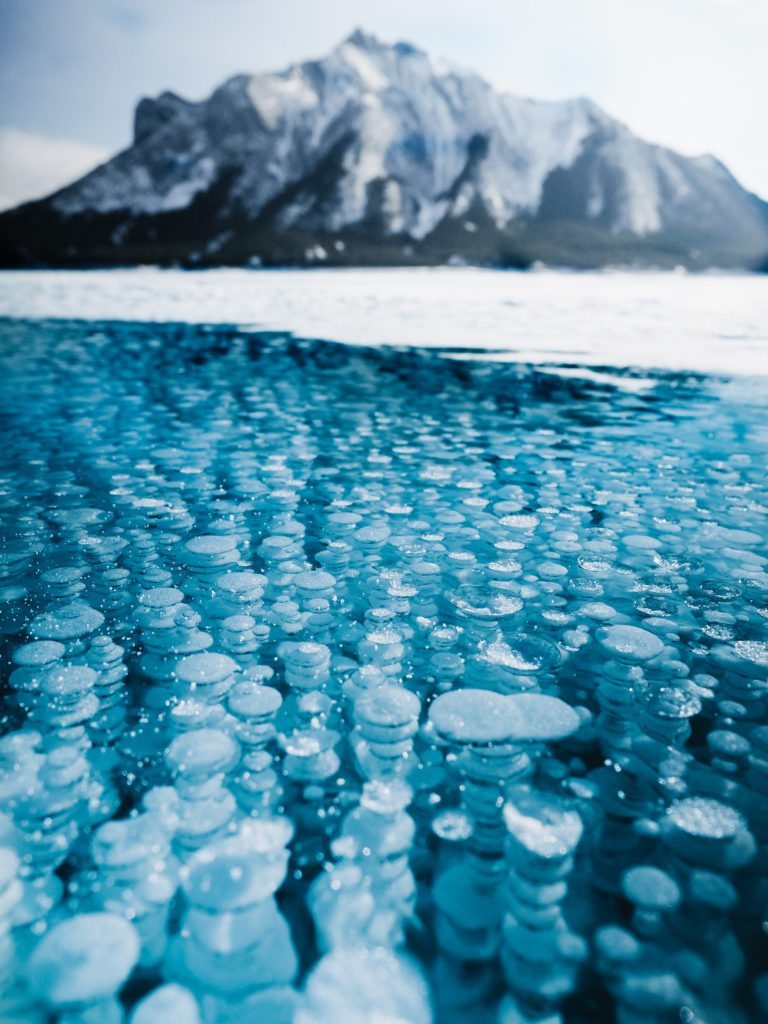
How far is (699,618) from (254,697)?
211 cm

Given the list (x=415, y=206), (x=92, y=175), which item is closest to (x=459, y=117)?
(x=415, y=206)

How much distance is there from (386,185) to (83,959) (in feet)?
384

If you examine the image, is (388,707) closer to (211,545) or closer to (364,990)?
(364,990)

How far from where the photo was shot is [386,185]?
10275cm

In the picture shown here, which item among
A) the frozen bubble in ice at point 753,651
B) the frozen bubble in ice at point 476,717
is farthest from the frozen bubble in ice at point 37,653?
the frozen bubble in ice at point 753,651

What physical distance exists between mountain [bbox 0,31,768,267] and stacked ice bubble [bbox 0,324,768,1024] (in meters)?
74.4

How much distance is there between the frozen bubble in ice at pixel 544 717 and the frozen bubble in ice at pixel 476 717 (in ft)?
0.08

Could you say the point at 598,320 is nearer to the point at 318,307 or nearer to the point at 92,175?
the point at 318,307

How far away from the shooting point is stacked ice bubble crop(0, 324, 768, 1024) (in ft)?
4.67

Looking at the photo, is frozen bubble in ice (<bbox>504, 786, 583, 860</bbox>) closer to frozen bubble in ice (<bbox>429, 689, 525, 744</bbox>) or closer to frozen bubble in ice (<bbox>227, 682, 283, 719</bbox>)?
frozen bubble in ice (<bbox>429, 689, 525, 744</bbox>)

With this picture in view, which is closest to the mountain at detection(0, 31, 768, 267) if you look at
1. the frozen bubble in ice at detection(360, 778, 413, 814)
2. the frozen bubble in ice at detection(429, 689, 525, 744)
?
the frozen bubble in ice at detection(429, 689, 525, 744)

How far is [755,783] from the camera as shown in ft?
6.37

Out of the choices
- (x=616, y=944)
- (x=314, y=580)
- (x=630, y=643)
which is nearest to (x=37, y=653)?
(x=314, y=580)

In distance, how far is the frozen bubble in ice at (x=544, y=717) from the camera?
6.81ft
